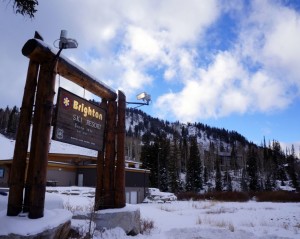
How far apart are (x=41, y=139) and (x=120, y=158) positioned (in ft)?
12.7

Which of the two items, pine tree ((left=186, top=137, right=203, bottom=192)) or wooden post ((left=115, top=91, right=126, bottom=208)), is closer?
wooden post ((left=115, top=91, right=126, bottom=208))

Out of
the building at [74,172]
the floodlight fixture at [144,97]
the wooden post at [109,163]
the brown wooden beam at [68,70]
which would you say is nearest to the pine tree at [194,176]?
the building at [74,172]

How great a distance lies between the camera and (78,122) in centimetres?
803

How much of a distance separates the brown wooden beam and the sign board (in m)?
0.64

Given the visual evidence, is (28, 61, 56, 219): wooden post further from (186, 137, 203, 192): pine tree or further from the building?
(186, 137, 203, 192): pine tree

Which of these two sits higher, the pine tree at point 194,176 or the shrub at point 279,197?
the pine tree at point 194,176

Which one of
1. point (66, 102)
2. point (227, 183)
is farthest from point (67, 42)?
point (227, 183)

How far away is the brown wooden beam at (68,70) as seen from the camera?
22.9 feet

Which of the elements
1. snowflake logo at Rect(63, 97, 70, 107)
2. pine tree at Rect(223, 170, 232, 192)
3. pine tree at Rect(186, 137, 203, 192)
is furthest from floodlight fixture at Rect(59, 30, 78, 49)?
pine tree at Rect(223, 170, 232, 192)

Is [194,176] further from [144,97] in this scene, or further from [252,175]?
[144,97]

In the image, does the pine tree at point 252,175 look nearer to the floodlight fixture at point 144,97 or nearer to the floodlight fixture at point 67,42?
the floodlight fixture at point 144,97

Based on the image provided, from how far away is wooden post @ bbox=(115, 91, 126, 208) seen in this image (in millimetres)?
9885

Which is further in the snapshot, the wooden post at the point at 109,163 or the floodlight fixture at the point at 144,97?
the floodlight fixture at the point at 144,97

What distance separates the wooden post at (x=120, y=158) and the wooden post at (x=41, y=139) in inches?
138
